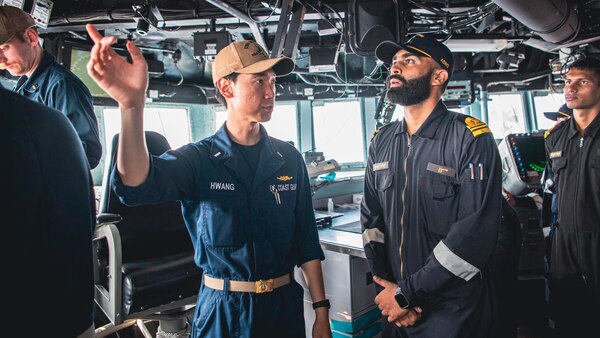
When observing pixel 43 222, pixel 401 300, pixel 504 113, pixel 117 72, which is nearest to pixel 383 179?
pixel 401 300

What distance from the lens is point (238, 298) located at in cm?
117

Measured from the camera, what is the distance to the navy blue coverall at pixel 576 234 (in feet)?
6.73

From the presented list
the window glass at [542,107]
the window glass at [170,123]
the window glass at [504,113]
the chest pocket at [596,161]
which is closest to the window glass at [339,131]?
the window glass at [170,123]

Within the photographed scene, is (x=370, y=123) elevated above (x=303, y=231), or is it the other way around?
(x=370, y=123)

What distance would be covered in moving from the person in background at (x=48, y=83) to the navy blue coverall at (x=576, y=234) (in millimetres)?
2605

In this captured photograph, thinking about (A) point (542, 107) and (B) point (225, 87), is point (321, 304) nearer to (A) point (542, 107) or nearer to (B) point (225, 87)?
(B) point (225, 87)

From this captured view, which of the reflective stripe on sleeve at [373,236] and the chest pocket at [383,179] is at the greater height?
the chest pocket at [383,179]

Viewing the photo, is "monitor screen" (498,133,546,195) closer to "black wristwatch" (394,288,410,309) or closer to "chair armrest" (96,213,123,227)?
"black wristwatch" (394,288,410,309)

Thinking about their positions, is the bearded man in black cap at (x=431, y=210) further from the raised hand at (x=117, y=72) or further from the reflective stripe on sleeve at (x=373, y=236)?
the raised hand at (x=117, y=72)

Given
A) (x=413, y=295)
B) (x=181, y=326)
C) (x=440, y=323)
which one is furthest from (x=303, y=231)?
(x=181, y=326)

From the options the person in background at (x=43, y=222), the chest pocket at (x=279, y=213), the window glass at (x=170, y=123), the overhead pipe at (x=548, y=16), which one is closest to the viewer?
the person in background at (x=43, y=222)

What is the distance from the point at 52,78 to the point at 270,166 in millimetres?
1171

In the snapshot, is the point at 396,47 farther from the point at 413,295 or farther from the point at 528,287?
the point at 528,287

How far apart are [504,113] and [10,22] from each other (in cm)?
663
